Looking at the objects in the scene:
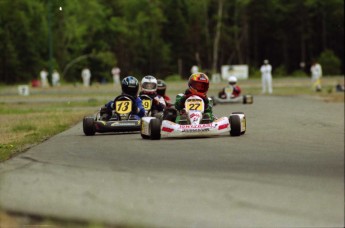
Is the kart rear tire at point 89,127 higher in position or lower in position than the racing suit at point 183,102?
lower

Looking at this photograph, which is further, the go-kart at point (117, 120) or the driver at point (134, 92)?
the driver at point (134, 92)

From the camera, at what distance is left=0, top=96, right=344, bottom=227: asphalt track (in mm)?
6680

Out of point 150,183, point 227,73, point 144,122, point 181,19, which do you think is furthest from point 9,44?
point 150,183

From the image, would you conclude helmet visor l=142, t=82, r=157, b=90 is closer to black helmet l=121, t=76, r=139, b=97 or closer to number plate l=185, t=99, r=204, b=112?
black helmet l=121, t=76, r=139, b=97

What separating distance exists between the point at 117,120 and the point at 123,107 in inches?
11.0

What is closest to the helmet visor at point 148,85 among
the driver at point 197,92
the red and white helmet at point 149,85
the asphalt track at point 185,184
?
the red and white helmet at point 149,85

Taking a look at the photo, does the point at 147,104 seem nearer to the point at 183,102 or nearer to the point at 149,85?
the point at 149,85

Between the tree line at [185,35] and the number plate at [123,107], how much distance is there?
76.0 meters

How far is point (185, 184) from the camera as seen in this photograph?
8180mm

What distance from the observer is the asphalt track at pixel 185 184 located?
668 centimetres

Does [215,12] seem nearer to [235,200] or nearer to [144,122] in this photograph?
[144,122]

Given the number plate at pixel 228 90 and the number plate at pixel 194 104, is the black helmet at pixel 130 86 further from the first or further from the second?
the number plate at pixel 228 90

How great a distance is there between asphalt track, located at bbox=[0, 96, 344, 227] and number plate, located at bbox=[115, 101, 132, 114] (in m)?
4.10

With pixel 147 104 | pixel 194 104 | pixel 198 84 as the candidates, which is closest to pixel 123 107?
pixel 147 104
